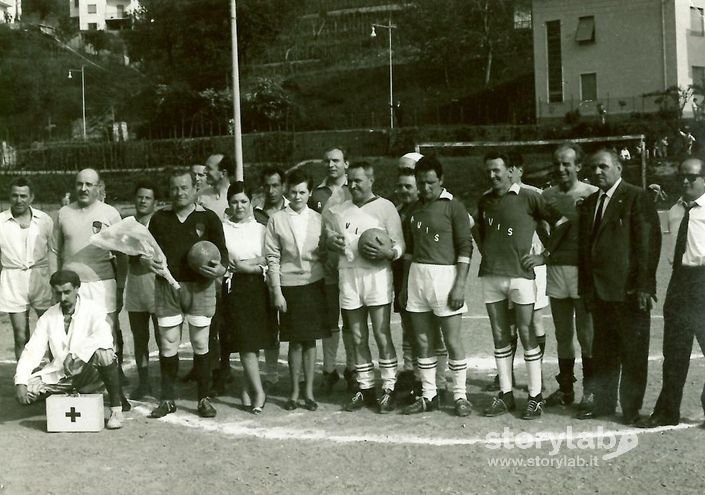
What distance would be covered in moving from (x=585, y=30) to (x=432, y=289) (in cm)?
2905

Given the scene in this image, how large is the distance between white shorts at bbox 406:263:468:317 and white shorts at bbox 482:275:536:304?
260mm

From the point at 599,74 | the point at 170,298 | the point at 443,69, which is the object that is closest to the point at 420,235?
the point at 170,298

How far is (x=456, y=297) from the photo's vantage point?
7.31m

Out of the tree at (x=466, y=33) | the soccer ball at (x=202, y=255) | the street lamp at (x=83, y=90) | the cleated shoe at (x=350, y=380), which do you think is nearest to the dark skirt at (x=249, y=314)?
the soccer ball at (x=202, y=255)

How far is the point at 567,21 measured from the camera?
3650 cm

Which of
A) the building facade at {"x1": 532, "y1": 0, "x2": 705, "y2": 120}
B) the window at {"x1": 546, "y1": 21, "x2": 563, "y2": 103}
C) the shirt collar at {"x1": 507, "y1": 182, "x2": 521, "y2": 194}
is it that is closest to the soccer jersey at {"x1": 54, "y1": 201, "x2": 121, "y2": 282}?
the shirt collar at {"x1": 507, "y1": 182, "x2": 521, "y2": 194}

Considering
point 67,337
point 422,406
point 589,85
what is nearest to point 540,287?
point 422,406

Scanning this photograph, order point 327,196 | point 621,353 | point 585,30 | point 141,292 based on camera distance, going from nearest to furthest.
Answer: point 621,353, point 141,292, point 327,196, point 585,30

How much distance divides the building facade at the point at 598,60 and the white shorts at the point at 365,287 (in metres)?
18.1

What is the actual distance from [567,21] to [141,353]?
31.5 m

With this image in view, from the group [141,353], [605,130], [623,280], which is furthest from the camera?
[605,130]

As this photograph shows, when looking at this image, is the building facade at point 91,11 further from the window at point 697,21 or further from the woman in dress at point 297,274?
the window at point 697,21

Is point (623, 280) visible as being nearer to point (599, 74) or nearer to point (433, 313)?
point (433, 313)

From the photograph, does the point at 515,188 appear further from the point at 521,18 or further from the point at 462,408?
the point at 521,18
